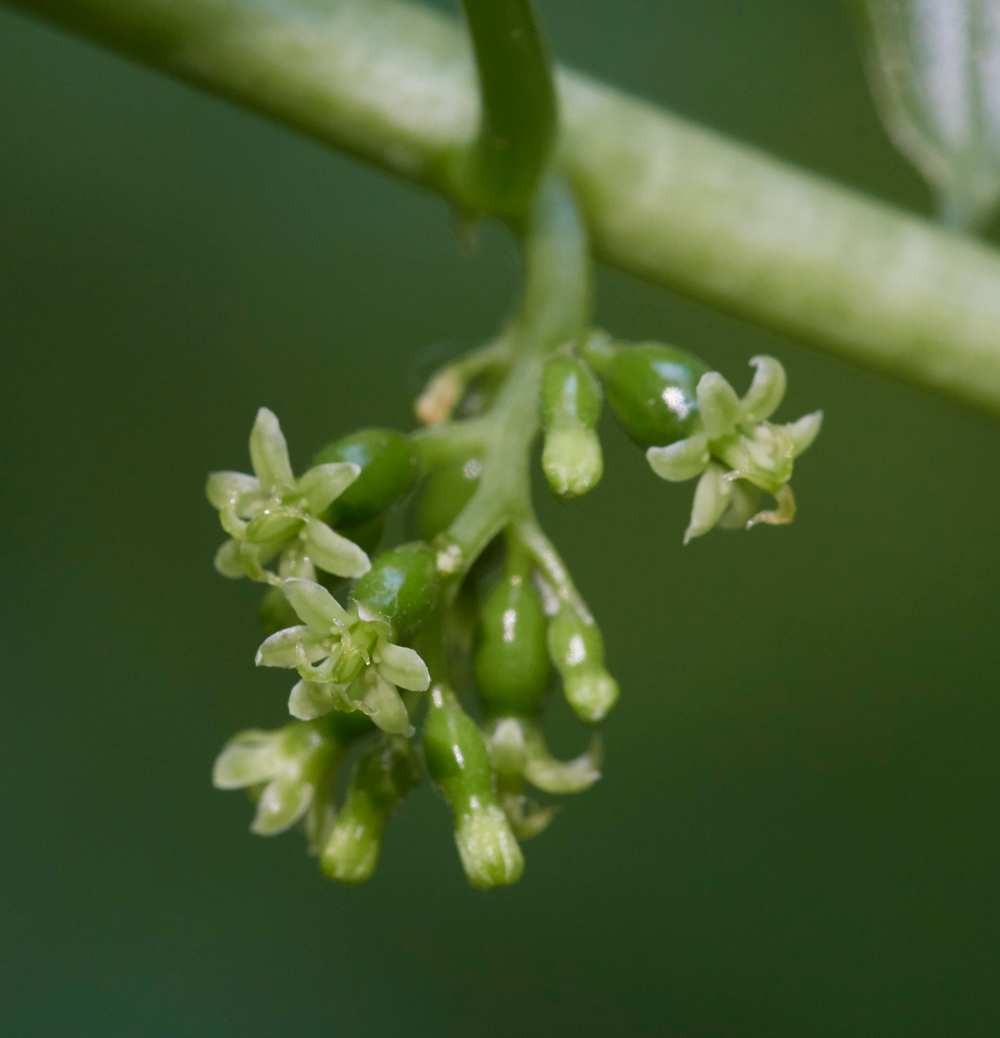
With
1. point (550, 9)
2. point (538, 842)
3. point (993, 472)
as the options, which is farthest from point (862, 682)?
point (550, 9)

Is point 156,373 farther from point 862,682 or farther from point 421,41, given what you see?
point 421,41

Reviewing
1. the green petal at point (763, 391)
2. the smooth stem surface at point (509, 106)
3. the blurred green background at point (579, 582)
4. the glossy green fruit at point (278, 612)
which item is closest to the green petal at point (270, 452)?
the glossy green fruit at point (278, 612)

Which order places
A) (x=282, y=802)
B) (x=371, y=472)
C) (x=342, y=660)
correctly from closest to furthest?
1. (x=342, y=660)
2. (x=371, y=472)
3. (x=282, y=802)

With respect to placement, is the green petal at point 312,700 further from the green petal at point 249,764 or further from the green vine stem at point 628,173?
the green vine stem at point 628,173

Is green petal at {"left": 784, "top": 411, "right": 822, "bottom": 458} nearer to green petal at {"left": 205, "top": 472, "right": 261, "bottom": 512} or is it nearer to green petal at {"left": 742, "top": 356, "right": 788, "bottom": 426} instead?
green petal at {"left": 742, "top": 356, "right": 788, "bottom": 426}

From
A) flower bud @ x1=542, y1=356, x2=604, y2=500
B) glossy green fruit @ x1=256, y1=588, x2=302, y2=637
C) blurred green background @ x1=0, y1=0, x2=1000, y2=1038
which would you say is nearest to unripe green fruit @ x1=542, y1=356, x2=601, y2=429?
flower bud @ x1=542, y1=356, x2=604, y2=500

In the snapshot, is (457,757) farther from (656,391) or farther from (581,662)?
(656,391)

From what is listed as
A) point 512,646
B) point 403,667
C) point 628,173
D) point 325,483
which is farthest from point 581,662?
point 628,173
